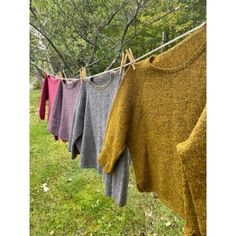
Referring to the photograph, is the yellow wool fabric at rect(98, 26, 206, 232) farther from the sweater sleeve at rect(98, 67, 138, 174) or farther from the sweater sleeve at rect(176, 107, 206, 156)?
the sweater sleeve at rect(176, 107, 206, 156)

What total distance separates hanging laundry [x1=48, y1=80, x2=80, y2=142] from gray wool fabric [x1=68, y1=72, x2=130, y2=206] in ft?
0.71

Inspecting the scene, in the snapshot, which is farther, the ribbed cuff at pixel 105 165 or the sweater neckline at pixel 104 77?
the sweater neckline at pixel 104 77

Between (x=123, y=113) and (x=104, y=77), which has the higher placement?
(x=104, y=77)

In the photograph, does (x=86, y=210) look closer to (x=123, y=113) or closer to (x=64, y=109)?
(x=64, y=109)

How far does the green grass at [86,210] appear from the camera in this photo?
1.97 meters

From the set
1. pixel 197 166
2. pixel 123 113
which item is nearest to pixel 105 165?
pixel 123 113

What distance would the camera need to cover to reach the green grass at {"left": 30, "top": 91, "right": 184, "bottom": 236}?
6.46 feet

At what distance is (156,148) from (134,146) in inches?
3.6

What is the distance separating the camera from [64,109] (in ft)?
5.19

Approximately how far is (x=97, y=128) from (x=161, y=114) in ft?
1.57

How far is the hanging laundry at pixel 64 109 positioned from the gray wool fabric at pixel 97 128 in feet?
0.71

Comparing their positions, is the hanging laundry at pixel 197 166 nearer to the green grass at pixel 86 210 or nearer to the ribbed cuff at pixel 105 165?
the ribbed cuff at pixel 105 165

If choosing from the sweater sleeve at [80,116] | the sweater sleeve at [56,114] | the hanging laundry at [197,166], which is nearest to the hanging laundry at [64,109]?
the sweater sleeve at [56,114]
